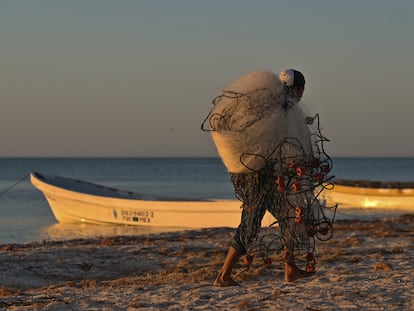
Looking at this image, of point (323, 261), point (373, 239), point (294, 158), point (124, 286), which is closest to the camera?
point (294, 158)

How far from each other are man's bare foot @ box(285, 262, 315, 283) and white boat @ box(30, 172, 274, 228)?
1077 centimetres

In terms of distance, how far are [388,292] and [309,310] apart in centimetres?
106

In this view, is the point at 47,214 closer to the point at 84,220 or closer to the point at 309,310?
the point at 84,220

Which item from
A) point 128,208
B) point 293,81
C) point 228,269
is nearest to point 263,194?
point 228,269

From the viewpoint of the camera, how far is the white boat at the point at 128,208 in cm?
2042

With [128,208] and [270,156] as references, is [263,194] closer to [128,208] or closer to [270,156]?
[270,156]

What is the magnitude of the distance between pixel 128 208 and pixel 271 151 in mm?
16225

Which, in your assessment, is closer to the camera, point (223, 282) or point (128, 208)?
point (223, 282)

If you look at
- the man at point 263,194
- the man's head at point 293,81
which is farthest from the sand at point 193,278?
the man's head at point 293,81

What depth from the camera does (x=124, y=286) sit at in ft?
25.0

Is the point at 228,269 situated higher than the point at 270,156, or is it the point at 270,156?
the point at 270,156

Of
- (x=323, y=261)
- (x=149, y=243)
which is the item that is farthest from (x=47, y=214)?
(x=323, y=261)

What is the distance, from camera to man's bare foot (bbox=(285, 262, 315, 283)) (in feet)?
23.2

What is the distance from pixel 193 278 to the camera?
8031 mm
